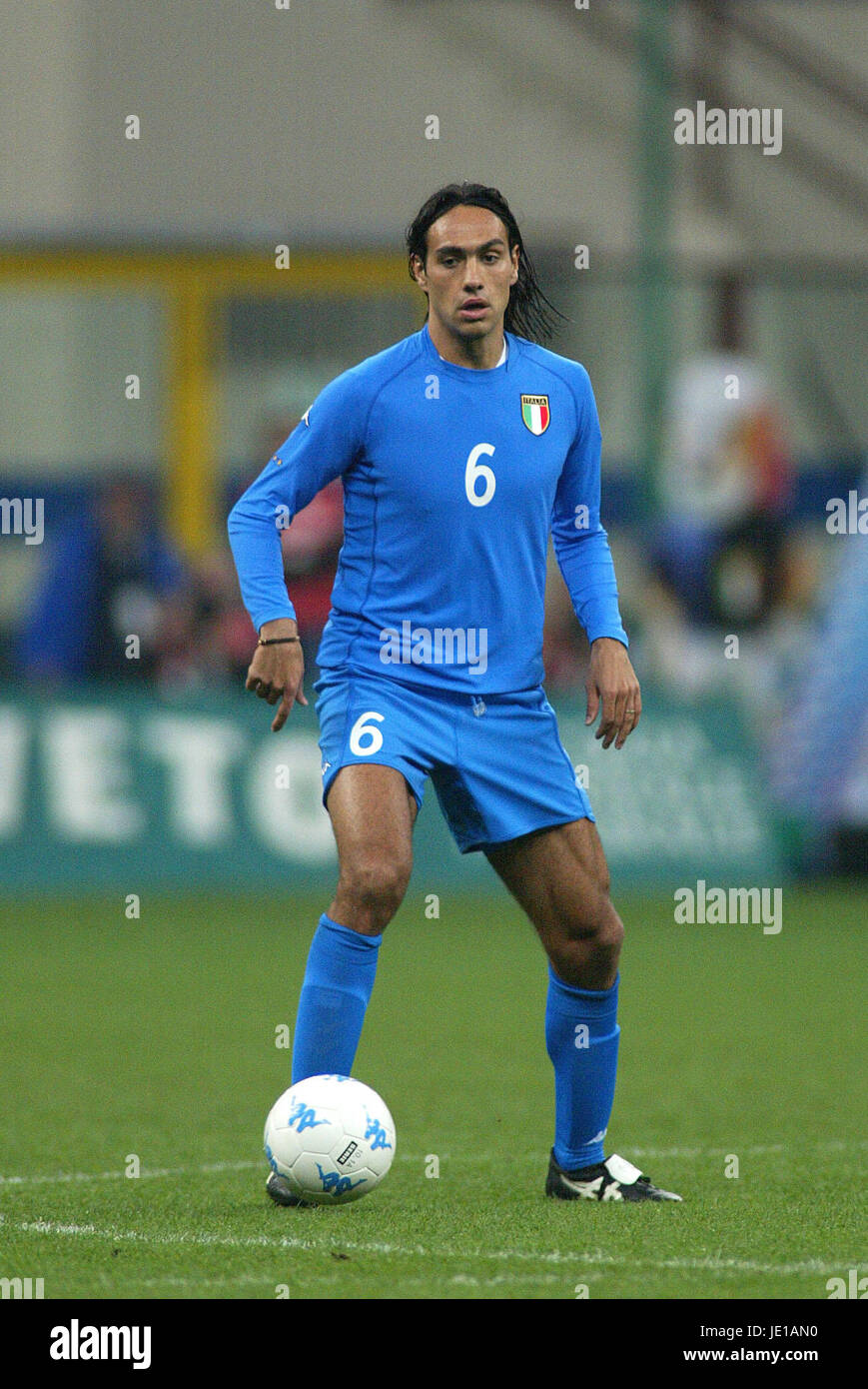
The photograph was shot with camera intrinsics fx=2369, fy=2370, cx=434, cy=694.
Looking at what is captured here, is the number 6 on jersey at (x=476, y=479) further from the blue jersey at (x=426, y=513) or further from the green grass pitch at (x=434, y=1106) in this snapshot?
the green grass pitch at (x=434, y=1106)

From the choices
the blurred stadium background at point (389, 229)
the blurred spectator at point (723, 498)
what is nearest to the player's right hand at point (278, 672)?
the blurred spectator at point (723, 498)

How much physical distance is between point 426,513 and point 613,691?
24.4 inches

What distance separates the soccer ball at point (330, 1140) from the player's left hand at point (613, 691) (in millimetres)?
1034

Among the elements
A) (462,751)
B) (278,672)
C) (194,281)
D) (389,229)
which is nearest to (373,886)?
(462,751)

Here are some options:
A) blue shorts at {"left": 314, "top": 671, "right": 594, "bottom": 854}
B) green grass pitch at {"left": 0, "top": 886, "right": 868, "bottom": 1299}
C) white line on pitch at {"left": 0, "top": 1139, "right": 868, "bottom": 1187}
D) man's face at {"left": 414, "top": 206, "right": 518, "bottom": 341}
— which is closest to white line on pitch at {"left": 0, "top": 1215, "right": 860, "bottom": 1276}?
green grass pitch at {"left": 0, "top": 886, "right": 868, "bottom": 1299}

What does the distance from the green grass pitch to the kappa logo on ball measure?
1857 millimetres

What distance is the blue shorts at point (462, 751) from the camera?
555cm

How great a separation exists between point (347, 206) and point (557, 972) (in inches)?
575

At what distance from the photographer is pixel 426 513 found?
18.4 ft

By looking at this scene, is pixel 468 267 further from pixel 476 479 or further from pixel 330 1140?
pixel 330 1140

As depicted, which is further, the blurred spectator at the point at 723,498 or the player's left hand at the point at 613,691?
the blurred spectator at the point at 723,498

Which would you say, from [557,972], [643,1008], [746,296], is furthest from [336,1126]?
[746,296]

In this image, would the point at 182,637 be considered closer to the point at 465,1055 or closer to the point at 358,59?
the point at 465,1055

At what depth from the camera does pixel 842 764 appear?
13.6m
